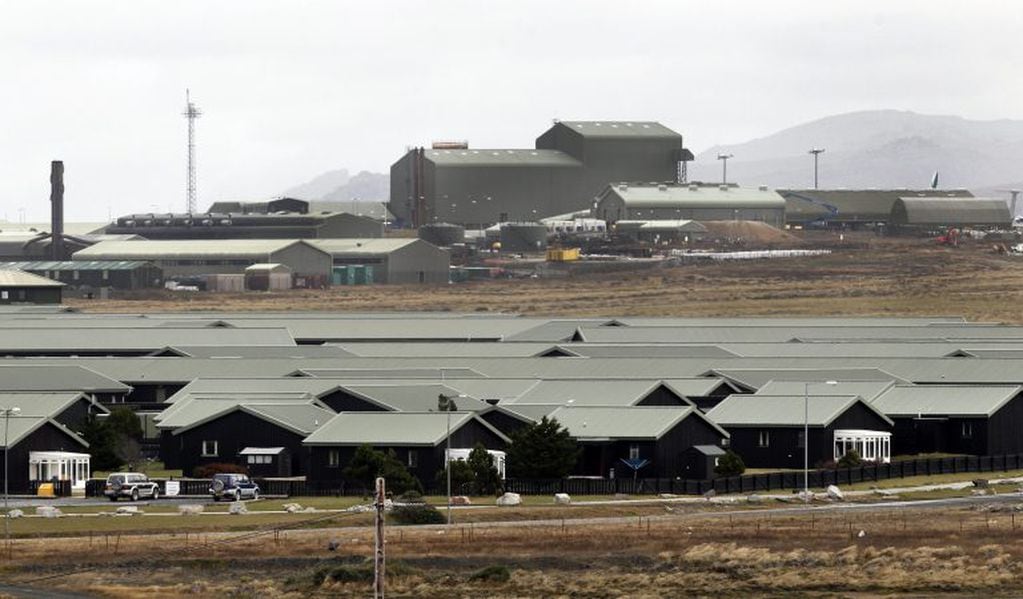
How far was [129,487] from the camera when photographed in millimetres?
100000

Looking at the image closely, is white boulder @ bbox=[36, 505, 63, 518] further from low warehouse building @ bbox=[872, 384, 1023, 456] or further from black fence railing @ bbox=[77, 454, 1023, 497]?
low warehouse building @ bbox=[872, 384, 1023, 456]

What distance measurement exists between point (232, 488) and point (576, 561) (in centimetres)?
2087

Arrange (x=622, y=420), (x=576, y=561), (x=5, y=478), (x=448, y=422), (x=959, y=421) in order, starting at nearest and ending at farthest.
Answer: (x=576, y=561) → (x=448, y=422) → (x=5, y=478) → (x=622, y=420) → (x=959, y=421)

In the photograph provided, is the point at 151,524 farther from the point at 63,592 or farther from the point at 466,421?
the point at 466,421

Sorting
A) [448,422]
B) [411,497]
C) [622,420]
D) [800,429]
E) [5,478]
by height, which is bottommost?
[411,497]

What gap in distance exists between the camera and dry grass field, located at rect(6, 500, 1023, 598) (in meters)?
79.8

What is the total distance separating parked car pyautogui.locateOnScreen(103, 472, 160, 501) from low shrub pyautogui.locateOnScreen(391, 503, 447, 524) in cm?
1359

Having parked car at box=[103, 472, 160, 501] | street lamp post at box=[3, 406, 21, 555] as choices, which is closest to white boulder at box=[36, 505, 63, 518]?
street lamp post at box=[3, 406, 21, 555]

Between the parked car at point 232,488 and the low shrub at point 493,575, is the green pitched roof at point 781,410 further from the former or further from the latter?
the low shrub at point 493,575

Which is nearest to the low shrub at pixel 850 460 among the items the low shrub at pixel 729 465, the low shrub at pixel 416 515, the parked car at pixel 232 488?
the low shrub at pixel 729 465

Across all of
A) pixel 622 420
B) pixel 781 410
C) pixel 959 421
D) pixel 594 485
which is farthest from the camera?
pixel 959 421

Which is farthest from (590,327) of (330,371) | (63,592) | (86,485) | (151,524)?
(63,592)

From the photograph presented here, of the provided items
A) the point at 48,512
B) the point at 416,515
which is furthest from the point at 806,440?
the point at 48,512

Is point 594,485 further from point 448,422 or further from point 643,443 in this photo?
point 448,422
